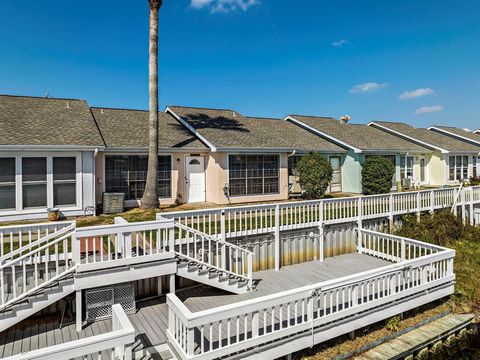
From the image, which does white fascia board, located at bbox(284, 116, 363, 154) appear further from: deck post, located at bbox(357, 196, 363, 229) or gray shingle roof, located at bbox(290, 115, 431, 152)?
deck post, located at bbox(357, 196, 363, 229)

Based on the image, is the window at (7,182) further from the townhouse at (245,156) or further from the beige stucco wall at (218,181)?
the beige stucco wall at (218,181)

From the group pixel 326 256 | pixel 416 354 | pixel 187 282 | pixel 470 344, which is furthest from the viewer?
pixel 326 256

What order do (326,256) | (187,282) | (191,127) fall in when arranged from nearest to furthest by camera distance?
(187,282) → (326,256) → (191,127)

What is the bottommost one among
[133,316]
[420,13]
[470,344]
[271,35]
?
[470,344]

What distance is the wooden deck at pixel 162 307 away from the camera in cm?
499

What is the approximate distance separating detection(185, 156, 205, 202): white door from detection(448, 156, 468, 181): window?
1909 centimetres

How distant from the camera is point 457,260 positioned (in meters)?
9.41

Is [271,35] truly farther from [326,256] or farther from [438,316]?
[438,316]

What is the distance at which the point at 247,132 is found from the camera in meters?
16.3

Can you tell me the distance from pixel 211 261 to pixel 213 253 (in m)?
0.37

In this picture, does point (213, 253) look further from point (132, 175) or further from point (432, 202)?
point (432, 202)

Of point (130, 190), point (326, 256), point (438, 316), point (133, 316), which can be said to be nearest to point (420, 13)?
point (326, 256)

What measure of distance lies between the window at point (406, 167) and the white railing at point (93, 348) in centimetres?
2124

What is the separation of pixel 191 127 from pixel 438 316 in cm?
1253
